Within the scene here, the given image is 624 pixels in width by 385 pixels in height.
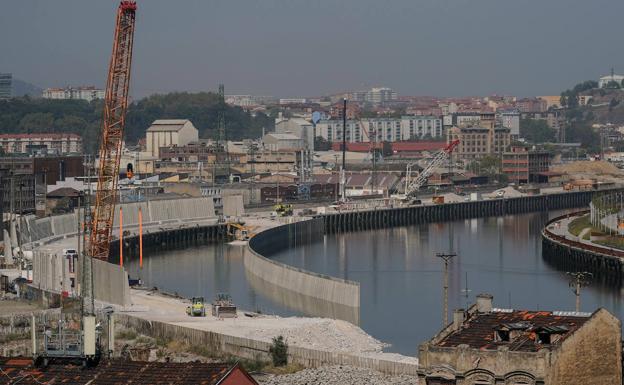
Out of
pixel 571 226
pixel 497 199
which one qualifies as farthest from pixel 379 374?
pixel 497 199

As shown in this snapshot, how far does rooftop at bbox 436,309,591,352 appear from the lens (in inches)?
928

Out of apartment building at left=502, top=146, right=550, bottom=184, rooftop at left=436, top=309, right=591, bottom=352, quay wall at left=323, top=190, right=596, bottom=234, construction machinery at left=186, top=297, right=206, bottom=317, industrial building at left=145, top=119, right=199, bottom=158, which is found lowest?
quay wall at left=323, top=190, right=596, bottom=234

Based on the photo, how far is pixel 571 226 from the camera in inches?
3546

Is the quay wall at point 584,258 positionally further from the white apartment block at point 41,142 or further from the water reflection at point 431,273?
the white apartment block at point 41,142

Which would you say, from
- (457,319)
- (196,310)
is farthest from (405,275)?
(457,319)

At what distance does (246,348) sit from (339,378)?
4483mm

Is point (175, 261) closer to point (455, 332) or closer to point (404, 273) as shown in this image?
point (404, 273)

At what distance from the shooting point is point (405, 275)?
65875mm

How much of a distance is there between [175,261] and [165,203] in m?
20.1

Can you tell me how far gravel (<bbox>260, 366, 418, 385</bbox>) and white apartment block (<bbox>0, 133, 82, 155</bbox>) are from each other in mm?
138314

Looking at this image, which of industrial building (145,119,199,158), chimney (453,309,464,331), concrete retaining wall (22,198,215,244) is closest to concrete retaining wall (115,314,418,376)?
chimney (453,309,464,331)

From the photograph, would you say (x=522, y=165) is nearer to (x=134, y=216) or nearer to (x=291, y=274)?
(x=134, y=216)

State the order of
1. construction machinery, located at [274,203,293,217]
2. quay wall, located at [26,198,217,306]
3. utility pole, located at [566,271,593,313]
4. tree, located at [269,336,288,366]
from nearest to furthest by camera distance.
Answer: utility pole, located at [566,271,593,313] → tree, located at [269,336,288,366] → quay wall, located at [26,198,217,306] → construction machinery, located at [274,203,293,217]

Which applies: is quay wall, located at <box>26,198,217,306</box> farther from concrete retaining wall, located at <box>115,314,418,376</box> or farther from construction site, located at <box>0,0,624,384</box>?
concrete retaining wall, located at <box>115,314,418,376</box>
